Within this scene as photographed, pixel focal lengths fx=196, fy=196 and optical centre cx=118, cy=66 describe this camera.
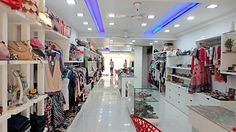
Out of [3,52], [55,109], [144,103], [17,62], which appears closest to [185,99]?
[144,103]

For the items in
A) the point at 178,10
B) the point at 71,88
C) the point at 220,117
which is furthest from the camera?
the point at 178,10

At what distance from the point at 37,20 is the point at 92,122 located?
321cm

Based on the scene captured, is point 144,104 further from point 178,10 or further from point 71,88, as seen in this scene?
point 178,10

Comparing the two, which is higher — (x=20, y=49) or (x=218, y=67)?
(x=20, y=49)

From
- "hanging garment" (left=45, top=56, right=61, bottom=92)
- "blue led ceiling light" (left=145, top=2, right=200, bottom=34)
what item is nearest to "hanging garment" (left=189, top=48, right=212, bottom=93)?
"blue led ceiling light" (left=145, top=2, right=200, bottom=34)

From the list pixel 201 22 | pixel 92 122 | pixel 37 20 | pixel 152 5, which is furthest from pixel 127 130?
pixel 201 22

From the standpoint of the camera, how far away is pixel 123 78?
7.48 meters

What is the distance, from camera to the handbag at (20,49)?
173 cm

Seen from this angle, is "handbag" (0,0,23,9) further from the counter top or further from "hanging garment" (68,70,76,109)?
"hanging garment" (68,70,76,109)

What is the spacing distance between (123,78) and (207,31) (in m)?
3.32

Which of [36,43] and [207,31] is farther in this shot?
[207,31]

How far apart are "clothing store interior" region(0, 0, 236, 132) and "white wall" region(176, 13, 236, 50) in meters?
0.03

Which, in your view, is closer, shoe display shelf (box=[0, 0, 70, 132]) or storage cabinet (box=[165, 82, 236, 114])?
shoe display shelf (box=[0, 0, 70, 132])

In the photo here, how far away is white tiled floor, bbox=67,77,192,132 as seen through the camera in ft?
14.2
